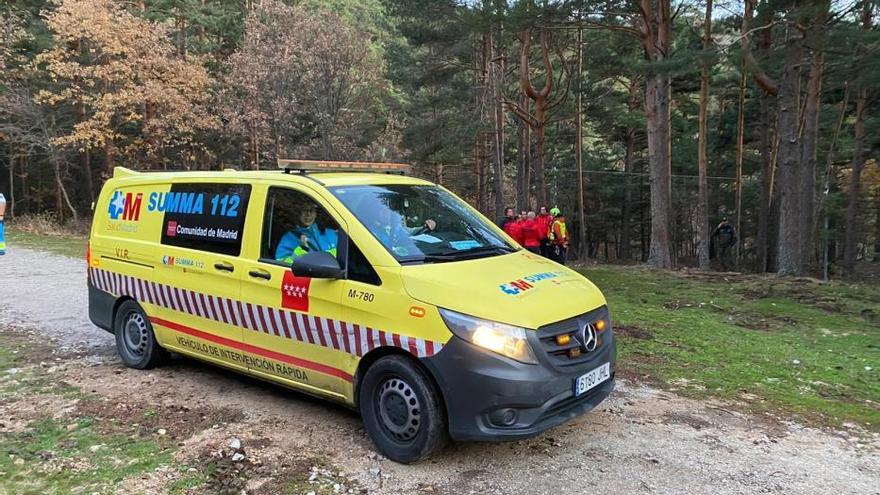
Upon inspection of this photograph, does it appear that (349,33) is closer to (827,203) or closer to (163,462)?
(163,462)

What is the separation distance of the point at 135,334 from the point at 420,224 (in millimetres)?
3363

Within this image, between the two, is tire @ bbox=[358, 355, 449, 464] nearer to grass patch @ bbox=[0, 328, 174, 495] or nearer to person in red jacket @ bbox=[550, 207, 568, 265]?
grass patch @ bbox=[0, 328, 174, 495]

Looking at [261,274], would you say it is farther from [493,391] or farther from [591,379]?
[591,379]

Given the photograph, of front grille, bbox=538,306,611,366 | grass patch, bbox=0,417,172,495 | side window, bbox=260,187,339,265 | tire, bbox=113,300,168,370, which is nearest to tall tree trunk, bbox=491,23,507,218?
tire, bbox=113,300,168,370

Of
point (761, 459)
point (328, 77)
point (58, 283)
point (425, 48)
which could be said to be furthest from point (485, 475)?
point (425, 48)

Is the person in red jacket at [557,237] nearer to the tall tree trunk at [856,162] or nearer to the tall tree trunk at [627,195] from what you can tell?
the tall tree trunk at [856,162]

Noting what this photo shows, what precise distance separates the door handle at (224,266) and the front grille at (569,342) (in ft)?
8.63

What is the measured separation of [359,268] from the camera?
4.07 meters

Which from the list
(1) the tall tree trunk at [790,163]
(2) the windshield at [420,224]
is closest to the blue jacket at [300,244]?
(2) the windshield at [420,224]

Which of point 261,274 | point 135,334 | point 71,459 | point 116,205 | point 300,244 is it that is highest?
point 116,205

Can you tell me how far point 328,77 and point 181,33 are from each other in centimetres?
1244

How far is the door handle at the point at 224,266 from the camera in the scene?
4.82 metres

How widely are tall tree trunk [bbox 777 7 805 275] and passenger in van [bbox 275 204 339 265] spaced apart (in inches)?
480

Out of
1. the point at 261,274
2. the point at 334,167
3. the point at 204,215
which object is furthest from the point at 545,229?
the point at 261,274
